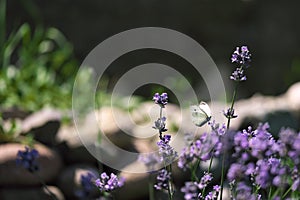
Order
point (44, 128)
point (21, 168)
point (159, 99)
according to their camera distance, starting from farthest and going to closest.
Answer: point (44, 128) → point (21, 168) → point (159, 99)

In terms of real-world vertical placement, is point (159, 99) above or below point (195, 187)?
above

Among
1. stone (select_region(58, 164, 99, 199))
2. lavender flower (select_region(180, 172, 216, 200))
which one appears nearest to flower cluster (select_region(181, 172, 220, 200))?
lavender flower (select_region(180, 172, 216, 200))

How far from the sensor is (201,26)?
5.95 meters

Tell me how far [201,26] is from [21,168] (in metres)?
3.11

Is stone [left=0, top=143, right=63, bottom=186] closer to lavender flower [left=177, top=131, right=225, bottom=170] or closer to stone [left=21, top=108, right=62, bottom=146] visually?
stone [left=21, top=108, right=62, bottom=146]

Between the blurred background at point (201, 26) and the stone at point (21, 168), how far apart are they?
95.3 inches

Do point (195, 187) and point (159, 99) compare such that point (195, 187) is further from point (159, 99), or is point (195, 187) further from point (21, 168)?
point (21, 168)

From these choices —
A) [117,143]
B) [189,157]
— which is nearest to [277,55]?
[117,143]

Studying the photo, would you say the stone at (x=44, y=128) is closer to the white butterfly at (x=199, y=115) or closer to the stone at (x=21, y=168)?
the stone at (x=21, y=168)

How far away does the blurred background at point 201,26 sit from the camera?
19.4 ft

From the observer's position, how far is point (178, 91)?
5211 millimetres

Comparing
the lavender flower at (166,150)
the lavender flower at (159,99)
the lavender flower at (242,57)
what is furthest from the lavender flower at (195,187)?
the lavender flower at (242,57)

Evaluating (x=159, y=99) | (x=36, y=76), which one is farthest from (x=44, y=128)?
(x=159, y=99)

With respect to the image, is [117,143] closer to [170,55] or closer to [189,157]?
[189,157]
